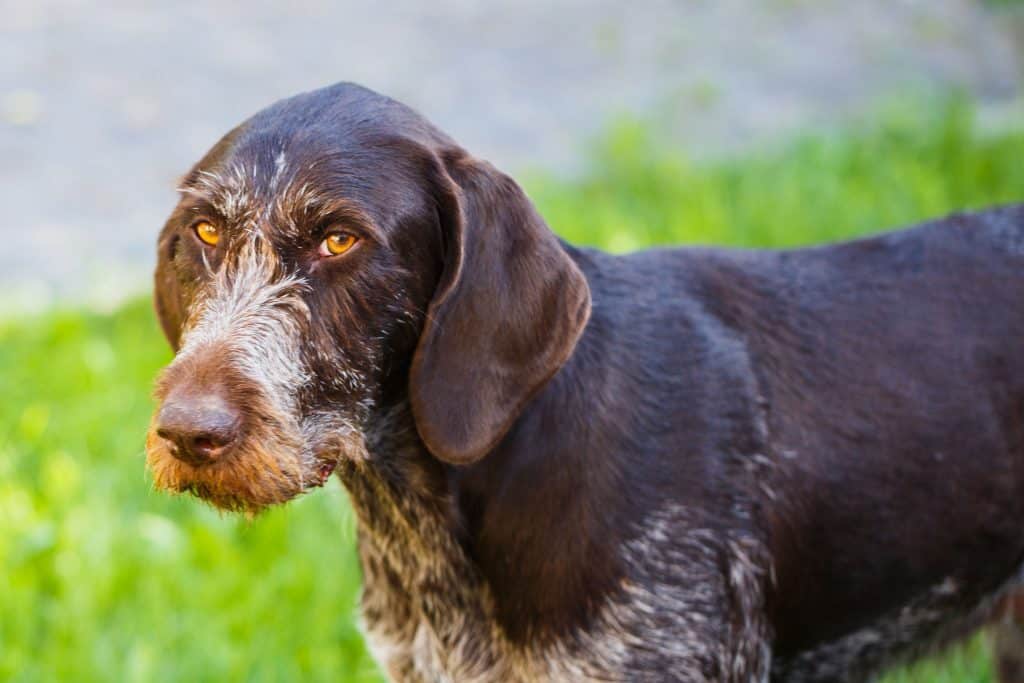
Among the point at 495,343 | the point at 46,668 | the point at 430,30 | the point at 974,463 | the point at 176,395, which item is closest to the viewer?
the point at 176,395

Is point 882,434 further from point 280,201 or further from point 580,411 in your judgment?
point 280,201

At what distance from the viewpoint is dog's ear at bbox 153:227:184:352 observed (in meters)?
3.42

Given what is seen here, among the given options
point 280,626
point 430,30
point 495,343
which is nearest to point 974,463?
point 495,343

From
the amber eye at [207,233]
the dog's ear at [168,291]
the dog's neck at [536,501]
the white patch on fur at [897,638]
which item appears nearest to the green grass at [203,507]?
the white patch on fur at [897,638]

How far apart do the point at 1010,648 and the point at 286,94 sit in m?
7.03

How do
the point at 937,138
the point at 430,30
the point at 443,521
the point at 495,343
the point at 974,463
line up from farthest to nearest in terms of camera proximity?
1. the point at 430,30
2. the point at 937,138
3. the point at 974,463
4. the point at 443,521
5. the point at 495,343

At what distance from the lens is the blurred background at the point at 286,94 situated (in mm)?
4844

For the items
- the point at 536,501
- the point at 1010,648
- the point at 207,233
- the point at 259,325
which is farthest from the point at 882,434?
the point at 207,233

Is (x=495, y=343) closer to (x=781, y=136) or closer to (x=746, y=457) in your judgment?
(x=746, y=457)

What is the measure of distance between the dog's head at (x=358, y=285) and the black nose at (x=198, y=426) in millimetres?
96

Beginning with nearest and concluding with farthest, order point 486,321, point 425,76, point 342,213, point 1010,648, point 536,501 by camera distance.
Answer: point 342,213 < point 486,321 < point 536,501 < point 1010,648 < point 425,76

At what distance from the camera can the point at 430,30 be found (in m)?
12.1

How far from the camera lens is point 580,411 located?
3305mm

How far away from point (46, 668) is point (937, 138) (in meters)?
5.76
